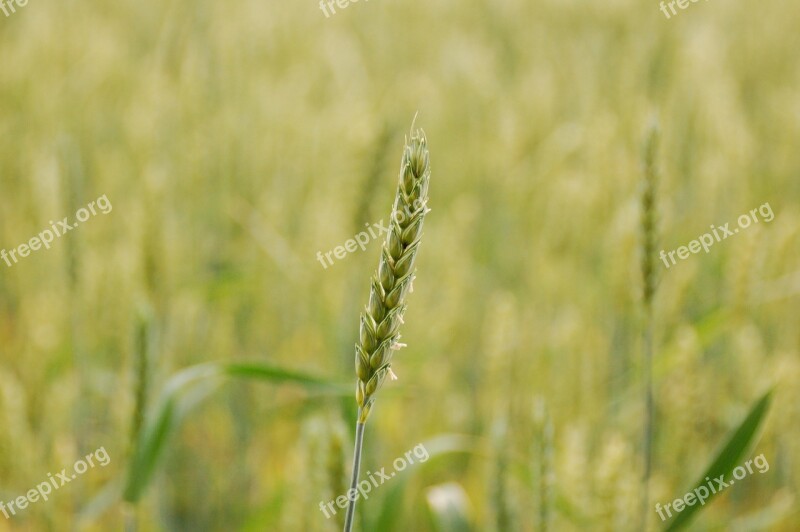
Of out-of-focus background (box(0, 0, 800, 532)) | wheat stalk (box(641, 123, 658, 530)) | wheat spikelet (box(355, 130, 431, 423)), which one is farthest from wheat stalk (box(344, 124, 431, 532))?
wheat stalk (box(641, 123, 658, 530))

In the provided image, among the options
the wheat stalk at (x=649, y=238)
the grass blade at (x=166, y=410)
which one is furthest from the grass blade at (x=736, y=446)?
the grass blade at (x=166, y=410)

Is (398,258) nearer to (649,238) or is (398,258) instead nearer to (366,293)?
(649,238)

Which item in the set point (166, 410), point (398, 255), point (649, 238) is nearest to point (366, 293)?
point (166, 410)

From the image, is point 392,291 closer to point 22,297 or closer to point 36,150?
point 22,297

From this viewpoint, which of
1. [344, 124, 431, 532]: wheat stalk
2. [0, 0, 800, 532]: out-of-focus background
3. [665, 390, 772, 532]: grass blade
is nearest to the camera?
[344, 124, 431, 532]: wheat stalk

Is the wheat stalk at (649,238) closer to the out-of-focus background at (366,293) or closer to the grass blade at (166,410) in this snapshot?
the out-of-focus background at (366,293)

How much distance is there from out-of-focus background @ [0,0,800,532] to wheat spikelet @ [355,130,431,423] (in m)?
0.36

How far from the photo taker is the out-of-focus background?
1615 mm

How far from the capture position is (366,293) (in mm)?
2715

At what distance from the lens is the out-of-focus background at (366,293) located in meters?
1.62

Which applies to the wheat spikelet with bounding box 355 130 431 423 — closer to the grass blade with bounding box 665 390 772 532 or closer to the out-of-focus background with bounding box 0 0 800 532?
the out-of-focus background with bounding box 0 0 800 532

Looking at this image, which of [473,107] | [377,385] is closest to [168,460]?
[377,385]

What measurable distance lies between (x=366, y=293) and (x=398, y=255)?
2028 millimetres

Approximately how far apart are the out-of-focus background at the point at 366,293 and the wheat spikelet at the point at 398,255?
0.36 metres
